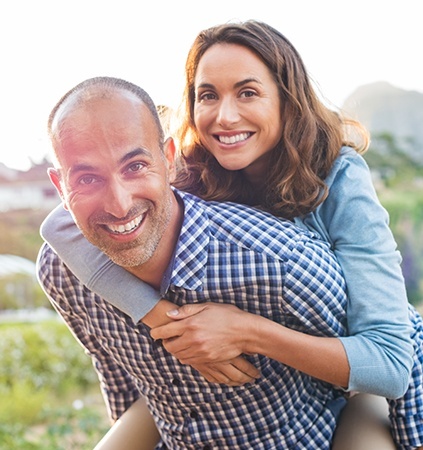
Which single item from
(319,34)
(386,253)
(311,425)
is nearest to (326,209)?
(386,253)

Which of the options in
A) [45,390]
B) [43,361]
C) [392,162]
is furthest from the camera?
[392,162]

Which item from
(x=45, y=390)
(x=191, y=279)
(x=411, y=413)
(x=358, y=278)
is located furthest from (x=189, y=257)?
(x=45, y=390)

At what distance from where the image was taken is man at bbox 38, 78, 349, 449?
157 cm

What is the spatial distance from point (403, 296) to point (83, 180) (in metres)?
0.88

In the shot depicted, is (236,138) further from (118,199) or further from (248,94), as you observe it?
(118,199)

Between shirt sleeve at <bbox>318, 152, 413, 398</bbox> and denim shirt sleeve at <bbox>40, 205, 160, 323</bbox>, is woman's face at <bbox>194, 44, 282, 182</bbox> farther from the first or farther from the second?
denim shirt sleeve at <bbox>40, 205, 160, 323</bbox>

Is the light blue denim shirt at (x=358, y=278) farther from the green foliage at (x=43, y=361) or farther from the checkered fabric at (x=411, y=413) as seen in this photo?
the green foliage at (x=43, y=361)

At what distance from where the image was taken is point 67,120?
1.56 m

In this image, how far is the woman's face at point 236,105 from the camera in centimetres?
195

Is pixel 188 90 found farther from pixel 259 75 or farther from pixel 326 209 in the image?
pixel 326 209

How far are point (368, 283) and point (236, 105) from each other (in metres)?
0.65

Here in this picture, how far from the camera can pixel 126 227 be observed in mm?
1581

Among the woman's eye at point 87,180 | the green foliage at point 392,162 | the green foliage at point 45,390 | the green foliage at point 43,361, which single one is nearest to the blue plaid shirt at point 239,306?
the woman's eye at point 87,180

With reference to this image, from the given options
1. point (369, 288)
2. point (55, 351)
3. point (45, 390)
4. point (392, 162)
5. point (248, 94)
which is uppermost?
point (248, 94)
